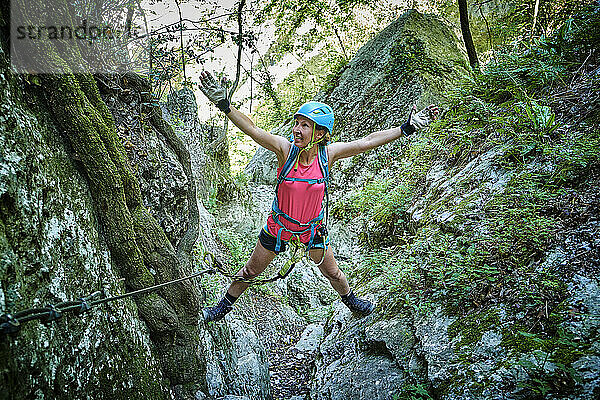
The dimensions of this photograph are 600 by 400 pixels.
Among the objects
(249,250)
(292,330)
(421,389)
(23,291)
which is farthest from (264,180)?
(23,291)

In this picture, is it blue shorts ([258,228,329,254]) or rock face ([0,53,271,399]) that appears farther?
blue shorts ([258,228,329,254])

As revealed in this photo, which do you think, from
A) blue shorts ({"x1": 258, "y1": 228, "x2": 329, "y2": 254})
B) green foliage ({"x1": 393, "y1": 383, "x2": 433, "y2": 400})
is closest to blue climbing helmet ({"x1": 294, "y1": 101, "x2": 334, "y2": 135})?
blue shorts ({"x1": 258, "y1": 228, "x2": 329, "y2": 254})

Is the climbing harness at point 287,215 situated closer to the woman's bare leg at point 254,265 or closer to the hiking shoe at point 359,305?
the woman's bare leg at point 254,265

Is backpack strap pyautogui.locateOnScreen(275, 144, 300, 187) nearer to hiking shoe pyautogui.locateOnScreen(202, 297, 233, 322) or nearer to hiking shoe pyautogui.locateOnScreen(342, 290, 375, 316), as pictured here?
hiking shoe pyautogui.locateOnScreen(202, 297, 233, 322)

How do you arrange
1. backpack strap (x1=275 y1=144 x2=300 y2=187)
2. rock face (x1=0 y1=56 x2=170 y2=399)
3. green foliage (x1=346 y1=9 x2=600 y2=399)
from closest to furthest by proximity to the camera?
rock face (x1=0 y1=56 x2=170 y2=399), green foliage (x1=346 y1=9 x2=600 y2=399), backpack strap (x1=275 y1=144 x2=300 y2=187)

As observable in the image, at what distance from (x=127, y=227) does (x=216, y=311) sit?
1.63 meters

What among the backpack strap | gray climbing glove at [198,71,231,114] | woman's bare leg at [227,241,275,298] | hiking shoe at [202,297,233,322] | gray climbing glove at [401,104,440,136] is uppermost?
gray climbing glove at [198,71,231,114]

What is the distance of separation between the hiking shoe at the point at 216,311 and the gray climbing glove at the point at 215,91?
7.04 feet

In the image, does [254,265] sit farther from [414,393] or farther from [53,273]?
[53,273]

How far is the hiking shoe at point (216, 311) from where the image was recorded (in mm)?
3934

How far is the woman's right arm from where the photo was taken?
3.57 metres

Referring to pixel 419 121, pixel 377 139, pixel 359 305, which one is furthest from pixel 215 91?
pixel 359 305

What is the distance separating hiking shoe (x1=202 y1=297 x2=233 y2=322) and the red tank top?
3.23ft

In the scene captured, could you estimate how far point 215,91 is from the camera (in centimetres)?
357
